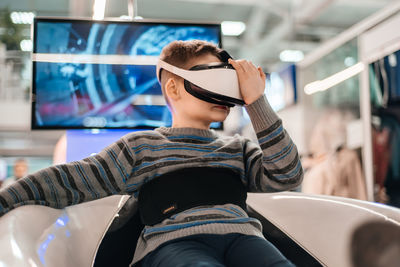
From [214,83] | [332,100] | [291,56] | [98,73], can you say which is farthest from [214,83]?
[291,56]

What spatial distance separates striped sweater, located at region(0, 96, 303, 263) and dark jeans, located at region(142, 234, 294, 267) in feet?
0.06

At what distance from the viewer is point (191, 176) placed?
970 mm

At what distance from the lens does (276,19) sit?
9000mm

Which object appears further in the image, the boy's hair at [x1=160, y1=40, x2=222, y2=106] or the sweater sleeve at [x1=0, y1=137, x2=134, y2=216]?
the boy's hair at [x1=160, y1=40, x2=222, y2=106]

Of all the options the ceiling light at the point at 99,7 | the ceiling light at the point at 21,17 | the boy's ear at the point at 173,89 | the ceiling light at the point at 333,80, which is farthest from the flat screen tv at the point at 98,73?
the ceiling light at the point at 21,17

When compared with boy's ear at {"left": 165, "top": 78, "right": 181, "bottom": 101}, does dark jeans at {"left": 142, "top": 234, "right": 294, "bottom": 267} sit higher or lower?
lower

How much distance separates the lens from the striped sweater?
0.91 metres

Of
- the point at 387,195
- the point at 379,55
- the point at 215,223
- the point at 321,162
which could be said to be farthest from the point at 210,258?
the point at 321,162

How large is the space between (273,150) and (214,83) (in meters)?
0.19

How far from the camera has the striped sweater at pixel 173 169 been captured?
2.98 feet

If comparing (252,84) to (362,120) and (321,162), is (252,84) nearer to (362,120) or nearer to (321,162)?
(362,120)

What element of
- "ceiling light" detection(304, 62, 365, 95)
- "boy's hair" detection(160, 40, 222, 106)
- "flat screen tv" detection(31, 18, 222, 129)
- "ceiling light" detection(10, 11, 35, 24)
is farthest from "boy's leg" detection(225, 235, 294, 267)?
"ceiling light" detection(10, 11, 35, 24)

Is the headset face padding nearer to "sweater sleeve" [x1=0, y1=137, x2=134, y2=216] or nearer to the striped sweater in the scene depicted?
the striped sweater

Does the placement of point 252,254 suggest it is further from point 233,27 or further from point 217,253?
point 233,27
